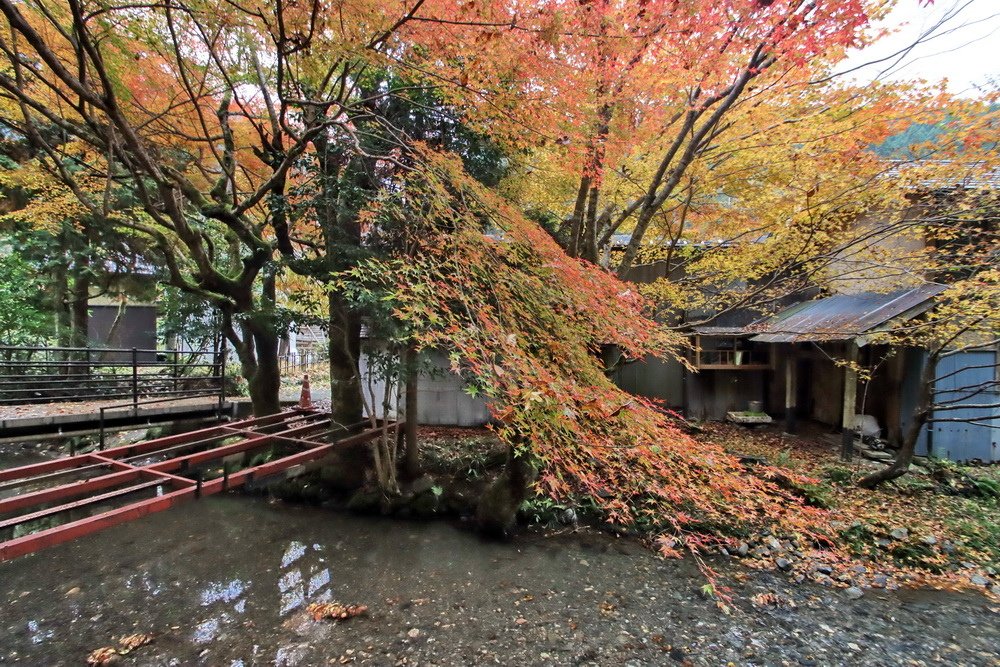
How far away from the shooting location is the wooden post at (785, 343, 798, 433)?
10188mm

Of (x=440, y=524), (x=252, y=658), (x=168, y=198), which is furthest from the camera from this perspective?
(x=440, y=524)

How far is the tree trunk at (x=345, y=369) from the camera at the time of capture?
7172 millimetres

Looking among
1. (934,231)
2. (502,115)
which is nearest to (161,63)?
(502,115)

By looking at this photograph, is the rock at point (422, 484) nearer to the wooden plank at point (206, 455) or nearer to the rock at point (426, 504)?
the rock at point (426, 504)

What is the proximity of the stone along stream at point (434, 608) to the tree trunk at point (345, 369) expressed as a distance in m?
1.94

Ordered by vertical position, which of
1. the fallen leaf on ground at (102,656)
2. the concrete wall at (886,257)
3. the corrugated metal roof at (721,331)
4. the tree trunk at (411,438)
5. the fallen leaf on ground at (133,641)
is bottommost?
the fallen leaf on ground at (133,641)

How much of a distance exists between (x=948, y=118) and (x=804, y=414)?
7788mm

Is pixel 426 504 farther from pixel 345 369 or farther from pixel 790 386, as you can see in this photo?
pixel 790 386

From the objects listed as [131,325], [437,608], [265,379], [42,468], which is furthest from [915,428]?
[131,325]

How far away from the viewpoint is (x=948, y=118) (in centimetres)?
619

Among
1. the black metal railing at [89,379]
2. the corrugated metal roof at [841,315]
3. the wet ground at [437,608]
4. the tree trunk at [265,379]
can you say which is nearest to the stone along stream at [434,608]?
the wet ground at [437,608]

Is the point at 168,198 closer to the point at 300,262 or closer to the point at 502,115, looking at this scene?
the point at 300,262

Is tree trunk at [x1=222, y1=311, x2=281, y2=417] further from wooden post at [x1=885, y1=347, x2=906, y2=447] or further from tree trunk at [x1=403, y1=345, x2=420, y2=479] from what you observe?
wooden post at [x1=885, y1=347, x2=906, y2=447]

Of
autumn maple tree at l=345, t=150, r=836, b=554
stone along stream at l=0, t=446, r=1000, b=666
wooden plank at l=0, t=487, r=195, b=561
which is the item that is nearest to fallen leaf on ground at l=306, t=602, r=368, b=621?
stone along stream at l=0, t=446, r=1000, b=666
